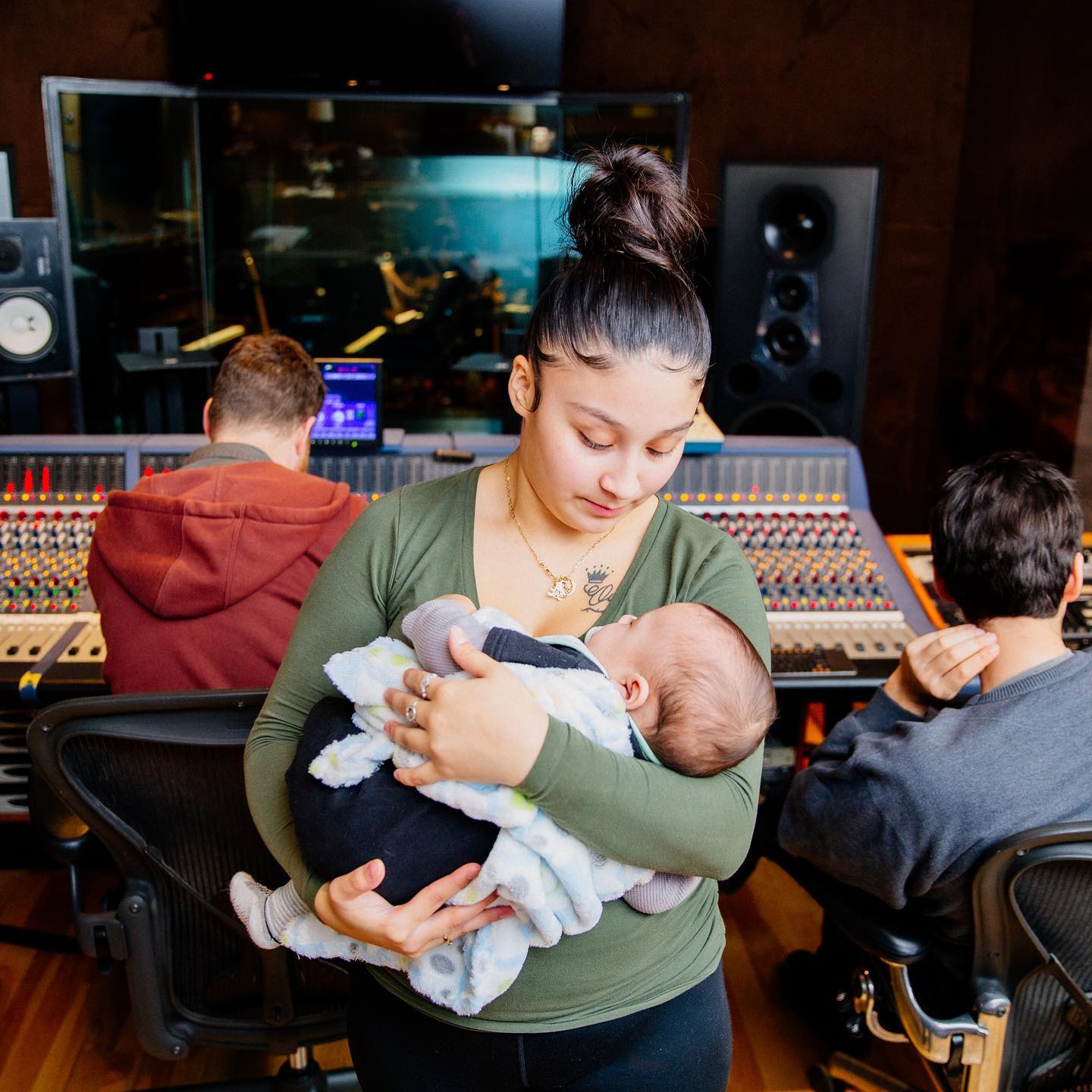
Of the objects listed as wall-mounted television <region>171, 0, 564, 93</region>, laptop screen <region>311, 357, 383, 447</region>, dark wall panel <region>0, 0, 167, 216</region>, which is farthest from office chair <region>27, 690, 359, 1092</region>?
dark wall panel <region>0, 0, 167, 216</region>

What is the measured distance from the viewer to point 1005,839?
4.56 ft

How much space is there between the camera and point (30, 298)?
3.04 meters

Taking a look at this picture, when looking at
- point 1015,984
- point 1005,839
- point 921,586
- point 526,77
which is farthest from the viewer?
point 526,77

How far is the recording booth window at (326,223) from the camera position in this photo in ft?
14.5

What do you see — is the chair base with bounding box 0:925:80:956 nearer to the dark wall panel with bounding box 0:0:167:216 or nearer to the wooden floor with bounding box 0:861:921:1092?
the wooden floor with bounding box 0:861:921:1092

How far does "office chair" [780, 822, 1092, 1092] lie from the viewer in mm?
1440

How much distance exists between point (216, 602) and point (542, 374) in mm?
844

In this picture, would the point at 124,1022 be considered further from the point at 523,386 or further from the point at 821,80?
the point at 821,80

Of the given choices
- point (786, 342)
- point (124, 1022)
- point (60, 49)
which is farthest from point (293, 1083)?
point (60, 49)

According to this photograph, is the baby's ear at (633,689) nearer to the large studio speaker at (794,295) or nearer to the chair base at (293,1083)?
the chair base at (293,1083)

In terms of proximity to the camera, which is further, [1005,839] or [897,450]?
[897,450]

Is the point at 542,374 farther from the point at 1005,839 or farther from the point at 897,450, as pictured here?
the point at 897,450

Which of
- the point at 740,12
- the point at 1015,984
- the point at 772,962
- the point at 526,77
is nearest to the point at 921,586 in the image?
the point at 772,962

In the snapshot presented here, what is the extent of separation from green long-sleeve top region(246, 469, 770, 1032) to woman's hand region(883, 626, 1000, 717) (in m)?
0.56
